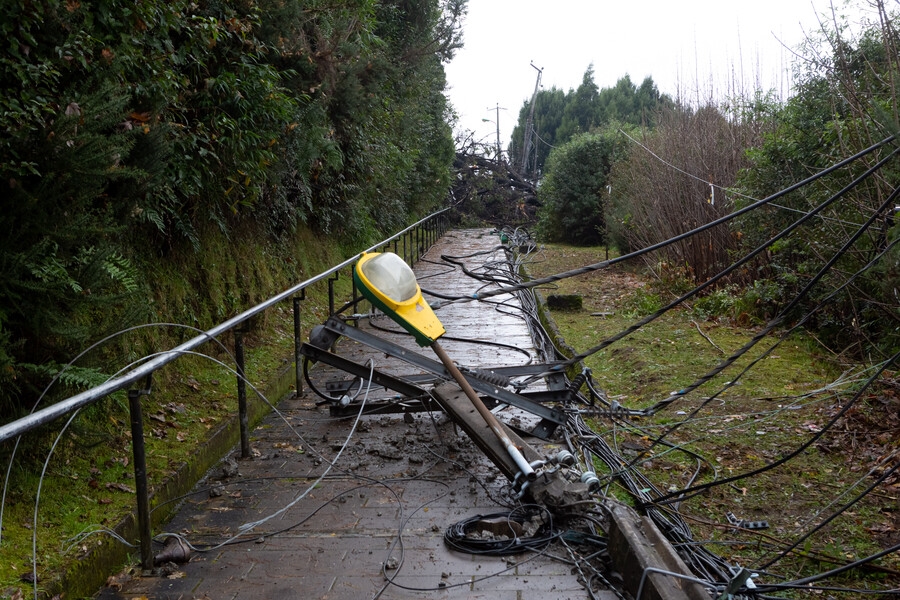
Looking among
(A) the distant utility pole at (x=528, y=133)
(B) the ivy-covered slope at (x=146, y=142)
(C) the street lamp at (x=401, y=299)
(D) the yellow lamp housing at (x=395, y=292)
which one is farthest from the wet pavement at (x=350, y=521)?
(A) the distant utility pole at (x=528, y=133)

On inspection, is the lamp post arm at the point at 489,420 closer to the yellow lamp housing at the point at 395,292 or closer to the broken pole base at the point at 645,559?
the yellow lamp housing at the point at 395,292

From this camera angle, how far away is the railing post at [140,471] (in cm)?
297

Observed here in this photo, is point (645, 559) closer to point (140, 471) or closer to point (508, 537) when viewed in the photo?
point (508, 537)

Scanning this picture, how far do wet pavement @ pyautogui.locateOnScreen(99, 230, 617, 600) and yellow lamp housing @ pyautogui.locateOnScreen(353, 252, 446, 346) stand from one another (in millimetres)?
703

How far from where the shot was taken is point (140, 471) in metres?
3.01

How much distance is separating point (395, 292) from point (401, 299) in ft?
0.17

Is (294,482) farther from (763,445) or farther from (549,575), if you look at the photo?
(763,445)

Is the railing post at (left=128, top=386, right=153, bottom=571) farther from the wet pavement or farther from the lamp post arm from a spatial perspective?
the lamp post arm

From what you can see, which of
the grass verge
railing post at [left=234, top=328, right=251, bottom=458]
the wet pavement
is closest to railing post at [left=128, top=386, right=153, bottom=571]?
the wet pavement

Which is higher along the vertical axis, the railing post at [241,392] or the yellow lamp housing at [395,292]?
the yellow lamp housing at [395,292]

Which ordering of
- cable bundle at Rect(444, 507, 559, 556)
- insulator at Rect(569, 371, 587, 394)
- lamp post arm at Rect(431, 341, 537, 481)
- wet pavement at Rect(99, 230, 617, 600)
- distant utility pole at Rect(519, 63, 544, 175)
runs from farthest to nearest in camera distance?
distant utility pole at Rect(519, 63, 544, 175) < insulator at Rect(569, 371, 587, 394) < lamp post arm at Rect(431, 341, 537, 481) < cable bundle at Rect(444, 507, 559, 556) < wet pavement at Rect(99, 230, 617, 600)

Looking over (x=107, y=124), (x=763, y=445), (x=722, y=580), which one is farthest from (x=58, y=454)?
(x=763, y=445)

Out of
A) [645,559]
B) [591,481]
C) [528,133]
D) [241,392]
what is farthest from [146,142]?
[528,133]

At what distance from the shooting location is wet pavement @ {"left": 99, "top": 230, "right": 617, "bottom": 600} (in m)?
2.96
